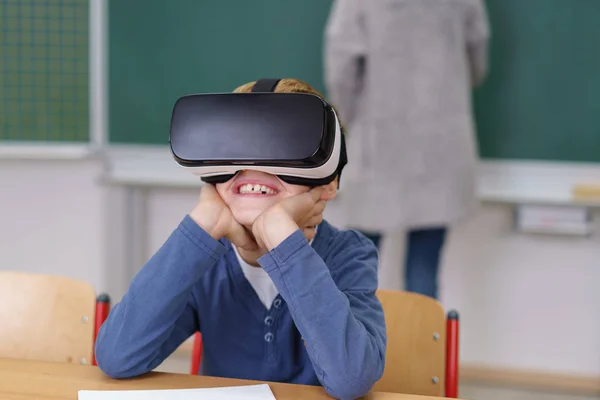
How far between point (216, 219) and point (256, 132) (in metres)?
0.17

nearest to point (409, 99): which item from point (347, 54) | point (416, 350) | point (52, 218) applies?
point (347, 54)

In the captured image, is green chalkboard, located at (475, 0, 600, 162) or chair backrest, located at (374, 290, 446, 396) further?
green chalkboard, located at (475, 0, 600, 162)

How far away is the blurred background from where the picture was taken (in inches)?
109

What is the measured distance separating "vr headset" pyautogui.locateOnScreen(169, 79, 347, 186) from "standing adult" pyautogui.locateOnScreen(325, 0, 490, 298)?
146cm

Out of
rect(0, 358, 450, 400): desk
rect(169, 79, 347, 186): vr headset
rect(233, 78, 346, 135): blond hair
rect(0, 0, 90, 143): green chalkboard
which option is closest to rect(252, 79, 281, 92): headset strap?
rect(233, 78, 346, 135): blond hair

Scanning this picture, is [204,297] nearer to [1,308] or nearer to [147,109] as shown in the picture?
[1,308]

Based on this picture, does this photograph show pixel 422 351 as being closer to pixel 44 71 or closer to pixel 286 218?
pixel 286 218

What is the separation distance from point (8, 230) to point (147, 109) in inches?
30.4

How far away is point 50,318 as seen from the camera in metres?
1.42

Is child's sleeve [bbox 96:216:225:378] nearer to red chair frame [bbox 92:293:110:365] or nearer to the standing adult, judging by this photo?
red chair frame [bbox 92:293:110:365]

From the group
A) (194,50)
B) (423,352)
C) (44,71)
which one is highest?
(194,50)

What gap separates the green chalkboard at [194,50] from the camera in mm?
2928

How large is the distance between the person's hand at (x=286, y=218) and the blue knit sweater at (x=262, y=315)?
0.02 metres

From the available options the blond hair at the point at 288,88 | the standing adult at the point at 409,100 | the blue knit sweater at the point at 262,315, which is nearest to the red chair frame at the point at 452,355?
the blue knit sweater at the point at 262,315
